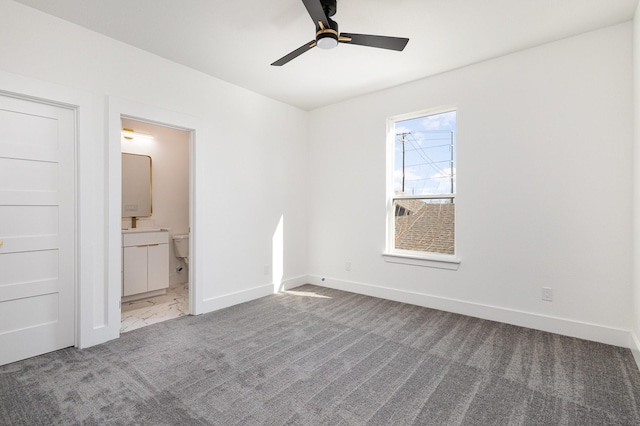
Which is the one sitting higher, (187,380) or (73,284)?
(73,284)

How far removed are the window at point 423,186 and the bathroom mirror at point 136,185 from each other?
349 cm

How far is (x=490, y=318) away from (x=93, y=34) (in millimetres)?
4689

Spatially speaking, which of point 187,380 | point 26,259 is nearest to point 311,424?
point 187,380

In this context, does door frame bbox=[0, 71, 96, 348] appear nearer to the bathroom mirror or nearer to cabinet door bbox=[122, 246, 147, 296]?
cabinet door bbox=[122, 246, 147, 296]

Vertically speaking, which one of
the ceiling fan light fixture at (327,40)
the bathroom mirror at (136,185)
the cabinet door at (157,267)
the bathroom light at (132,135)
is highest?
the ceiling fan light fixture at (327,40)

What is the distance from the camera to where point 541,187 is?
119 inches

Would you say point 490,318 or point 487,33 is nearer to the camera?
point 487,33

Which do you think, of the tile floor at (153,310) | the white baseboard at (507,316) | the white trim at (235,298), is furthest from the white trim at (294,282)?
the tile floor at (153,310)

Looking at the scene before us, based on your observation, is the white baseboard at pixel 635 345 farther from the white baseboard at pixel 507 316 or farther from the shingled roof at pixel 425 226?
the shingled roof at pixel 425 226

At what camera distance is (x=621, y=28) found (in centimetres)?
268

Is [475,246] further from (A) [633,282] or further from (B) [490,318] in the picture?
(A) [633,282]

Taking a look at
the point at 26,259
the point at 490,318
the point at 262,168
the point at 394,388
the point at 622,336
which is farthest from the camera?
the point at 262,168

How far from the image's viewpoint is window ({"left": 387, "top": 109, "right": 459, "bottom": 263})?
3.72 metres

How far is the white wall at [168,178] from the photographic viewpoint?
14.9 ft
